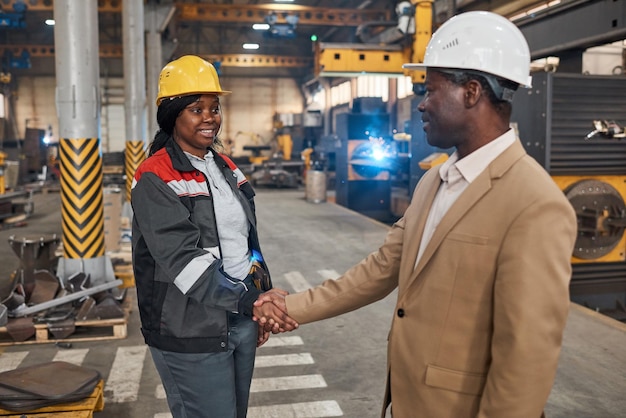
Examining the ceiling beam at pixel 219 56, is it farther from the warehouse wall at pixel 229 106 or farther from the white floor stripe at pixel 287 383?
the white floor stripe at pixel 287 383

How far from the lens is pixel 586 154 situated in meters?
6.38

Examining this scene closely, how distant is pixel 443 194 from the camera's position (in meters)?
1.82

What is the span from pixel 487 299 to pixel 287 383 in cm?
291

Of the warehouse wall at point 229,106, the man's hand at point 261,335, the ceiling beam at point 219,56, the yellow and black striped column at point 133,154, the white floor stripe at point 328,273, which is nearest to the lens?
the man's hand at point 261,335

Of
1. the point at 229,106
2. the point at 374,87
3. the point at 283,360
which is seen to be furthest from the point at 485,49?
the point at 229,106

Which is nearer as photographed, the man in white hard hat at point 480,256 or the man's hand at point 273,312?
the man in white hard hat at point 480,256

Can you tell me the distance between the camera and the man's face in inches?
66.7

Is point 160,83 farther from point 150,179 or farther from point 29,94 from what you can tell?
point 29,94

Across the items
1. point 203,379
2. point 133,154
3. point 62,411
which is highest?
point 133,154

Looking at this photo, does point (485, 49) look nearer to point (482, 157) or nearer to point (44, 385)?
point (482, 157)

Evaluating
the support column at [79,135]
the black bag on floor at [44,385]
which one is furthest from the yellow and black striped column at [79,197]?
the black bag on floor at [44,385]

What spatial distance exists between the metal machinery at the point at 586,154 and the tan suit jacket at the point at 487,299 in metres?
4.93

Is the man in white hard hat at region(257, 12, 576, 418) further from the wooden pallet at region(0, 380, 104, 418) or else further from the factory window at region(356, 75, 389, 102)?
the factory window at region(356, 75, 389, 102)

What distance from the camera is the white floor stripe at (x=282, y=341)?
507cm
